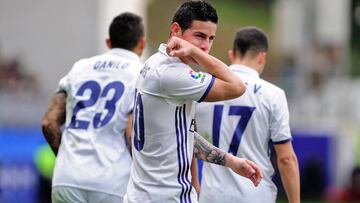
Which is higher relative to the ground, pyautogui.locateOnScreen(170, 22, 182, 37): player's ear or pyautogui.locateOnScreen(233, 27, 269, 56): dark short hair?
pyautogui.locateOnScreen(170, 22, 182, 37): player's ear

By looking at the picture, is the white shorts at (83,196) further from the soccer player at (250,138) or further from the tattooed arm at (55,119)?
the soccer player at (250,138)

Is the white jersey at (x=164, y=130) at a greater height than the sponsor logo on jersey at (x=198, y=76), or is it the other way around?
the sponsor logo on jersey at (x=198, y=76)

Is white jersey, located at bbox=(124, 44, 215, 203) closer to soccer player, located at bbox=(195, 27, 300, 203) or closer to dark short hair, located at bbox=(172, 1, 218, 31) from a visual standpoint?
dark short hair, located at bbox=(172, 1, 218, 31)

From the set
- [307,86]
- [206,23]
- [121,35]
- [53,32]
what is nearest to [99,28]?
[53,32]

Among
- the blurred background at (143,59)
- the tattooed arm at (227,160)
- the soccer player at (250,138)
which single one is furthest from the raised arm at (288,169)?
the blurred background at (143,59)

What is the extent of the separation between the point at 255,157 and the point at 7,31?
1780 centimetres

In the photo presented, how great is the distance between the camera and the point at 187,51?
20.1ft

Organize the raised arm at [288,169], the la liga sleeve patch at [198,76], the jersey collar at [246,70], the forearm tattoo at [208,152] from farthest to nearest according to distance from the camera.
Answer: the jersey collar at [246,70], the raised arm at [288,169], the forearm tattoo at [208,152], the la liga sleeve patch at [198,76]

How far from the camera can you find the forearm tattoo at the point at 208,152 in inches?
262

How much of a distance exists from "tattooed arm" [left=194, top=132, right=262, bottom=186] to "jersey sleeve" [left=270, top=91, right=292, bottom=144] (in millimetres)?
1122

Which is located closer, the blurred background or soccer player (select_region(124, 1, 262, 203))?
soccer player (select_region(124, 1, 262, 203))

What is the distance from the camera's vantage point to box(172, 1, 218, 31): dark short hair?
6.29 metres

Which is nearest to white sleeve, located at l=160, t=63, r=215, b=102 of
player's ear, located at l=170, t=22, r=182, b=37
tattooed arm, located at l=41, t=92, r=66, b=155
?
player's ear, located at l=170, t=22, r=182, b=37

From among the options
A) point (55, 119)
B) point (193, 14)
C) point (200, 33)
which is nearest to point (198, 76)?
point (200, 33)
